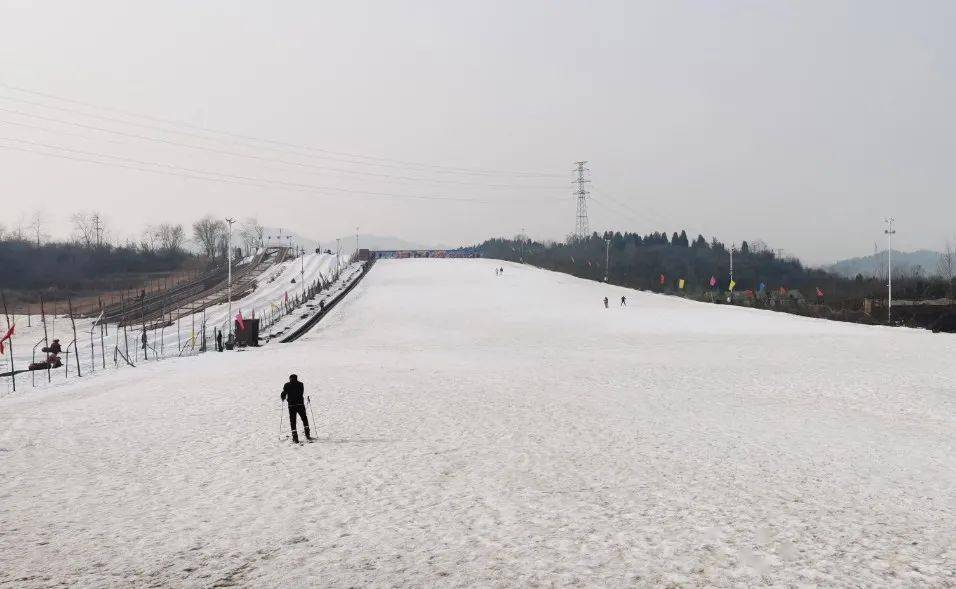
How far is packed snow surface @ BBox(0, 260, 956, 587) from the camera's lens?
881 centimetres

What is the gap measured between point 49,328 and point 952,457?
76.8 meters

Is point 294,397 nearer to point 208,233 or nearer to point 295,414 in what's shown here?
point 295,414

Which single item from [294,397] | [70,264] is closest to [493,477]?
[294,397]

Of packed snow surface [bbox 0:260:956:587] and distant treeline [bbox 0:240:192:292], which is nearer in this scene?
packed snow surface [bbox 0:260:956:587]

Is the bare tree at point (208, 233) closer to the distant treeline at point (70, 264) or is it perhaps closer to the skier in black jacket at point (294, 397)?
the distant treeline at point (70, 264)

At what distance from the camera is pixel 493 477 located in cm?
1291

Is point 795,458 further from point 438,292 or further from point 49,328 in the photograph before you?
point 49,328

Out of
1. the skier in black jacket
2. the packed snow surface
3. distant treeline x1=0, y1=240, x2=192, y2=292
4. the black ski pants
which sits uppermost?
distant treeline x1=0, y1=240, x2=192, y2=292

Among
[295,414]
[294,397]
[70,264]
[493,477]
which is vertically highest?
[70,264]

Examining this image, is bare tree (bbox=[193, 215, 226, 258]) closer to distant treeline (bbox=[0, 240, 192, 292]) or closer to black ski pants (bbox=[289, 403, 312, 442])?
distant treeline (bbox=[0, 240, 192, 292])

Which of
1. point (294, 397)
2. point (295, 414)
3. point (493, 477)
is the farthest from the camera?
point (295, 414)

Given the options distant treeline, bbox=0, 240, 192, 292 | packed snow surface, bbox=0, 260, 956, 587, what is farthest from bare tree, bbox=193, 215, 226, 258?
packed snow surface, bbox=0, 260, 956, 587

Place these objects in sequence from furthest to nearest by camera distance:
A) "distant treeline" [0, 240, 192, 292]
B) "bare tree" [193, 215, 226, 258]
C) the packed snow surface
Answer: "bare tree" [193, 215, 226, 258] < "distant treeline" [0, 240, 192, 292] < the packed snow surface

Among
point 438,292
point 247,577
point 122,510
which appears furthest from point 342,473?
point 438,292
